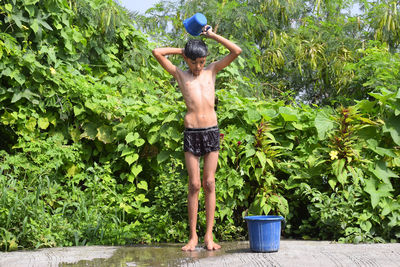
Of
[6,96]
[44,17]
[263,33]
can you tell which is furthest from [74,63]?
[263,33]

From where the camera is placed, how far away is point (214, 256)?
11.9 ft

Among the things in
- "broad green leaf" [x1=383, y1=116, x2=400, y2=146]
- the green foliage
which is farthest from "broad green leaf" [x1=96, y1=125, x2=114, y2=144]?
"broad green leaf" [x1=383, y1=116, x2=400, y2=146]

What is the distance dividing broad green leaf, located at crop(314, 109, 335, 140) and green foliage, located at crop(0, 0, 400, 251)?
1.0 inches

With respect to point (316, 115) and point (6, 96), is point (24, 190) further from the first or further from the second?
point (316, 115)

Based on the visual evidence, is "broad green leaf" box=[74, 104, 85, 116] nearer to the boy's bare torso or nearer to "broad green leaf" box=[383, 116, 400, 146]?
the boy's bare torso

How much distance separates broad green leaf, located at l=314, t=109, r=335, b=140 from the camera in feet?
15.1

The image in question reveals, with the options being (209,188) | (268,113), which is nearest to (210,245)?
(209,188)

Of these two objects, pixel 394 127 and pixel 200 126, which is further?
pixel 394 127

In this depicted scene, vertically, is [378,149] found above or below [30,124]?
below

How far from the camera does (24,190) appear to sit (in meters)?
4.56

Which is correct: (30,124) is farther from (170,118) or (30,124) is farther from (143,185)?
(170,118)

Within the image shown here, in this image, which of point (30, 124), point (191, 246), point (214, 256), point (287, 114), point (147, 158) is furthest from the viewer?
point (30, 124)

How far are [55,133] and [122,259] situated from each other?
94.0 inches

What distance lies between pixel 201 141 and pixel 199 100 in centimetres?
36
